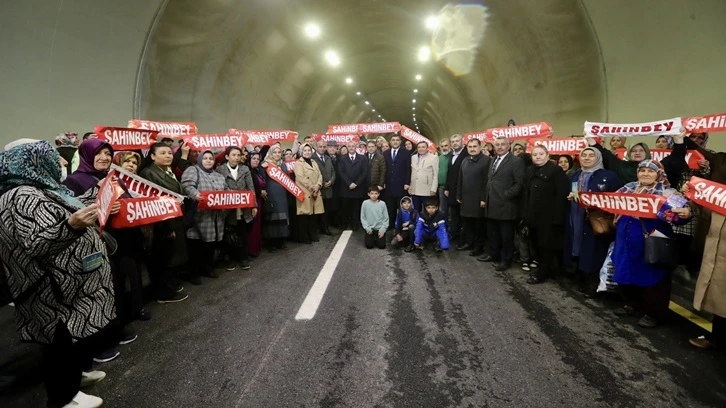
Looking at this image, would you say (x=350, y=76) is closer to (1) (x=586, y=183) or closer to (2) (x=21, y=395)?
(1) (x=586, y=183)

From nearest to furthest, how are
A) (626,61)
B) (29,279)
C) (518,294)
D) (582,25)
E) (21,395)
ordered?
(29,279) < (21,395) < (518,294) < (626,61) < (582,25)

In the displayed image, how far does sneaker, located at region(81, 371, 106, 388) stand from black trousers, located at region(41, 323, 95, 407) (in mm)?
416

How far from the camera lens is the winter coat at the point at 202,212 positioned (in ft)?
16.3

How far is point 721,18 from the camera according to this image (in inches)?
203

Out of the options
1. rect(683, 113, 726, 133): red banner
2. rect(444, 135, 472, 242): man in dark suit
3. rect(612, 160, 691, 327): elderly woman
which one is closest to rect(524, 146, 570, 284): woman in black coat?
rect(612, 160, 691, 327): elderly woman

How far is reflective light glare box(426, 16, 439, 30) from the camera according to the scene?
457 inches

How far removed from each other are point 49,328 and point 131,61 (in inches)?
Result: 290

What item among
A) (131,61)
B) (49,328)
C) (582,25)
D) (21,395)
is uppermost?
(582,25)

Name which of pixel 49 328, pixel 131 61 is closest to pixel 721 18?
pixel 49 328

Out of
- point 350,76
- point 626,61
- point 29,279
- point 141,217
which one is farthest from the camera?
point 350,76

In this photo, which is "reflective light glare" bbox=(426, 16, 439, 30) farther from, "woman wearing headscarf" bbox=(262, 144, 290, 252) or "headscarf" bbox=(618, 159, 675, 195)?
"headscarf" bbox=(618, 159, 675, 195)

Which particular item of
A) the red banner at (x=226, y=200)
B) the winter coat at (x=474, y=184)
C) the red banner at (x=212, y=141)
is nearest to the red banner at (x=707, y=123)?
the winter coat at (x=474, y=184)

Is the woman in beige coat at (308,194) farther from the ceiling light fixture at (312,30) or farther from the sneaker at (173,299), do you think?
the ceiling light fixture at (312,30)

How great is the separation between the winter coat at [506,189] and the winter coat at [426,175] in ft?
5.59
